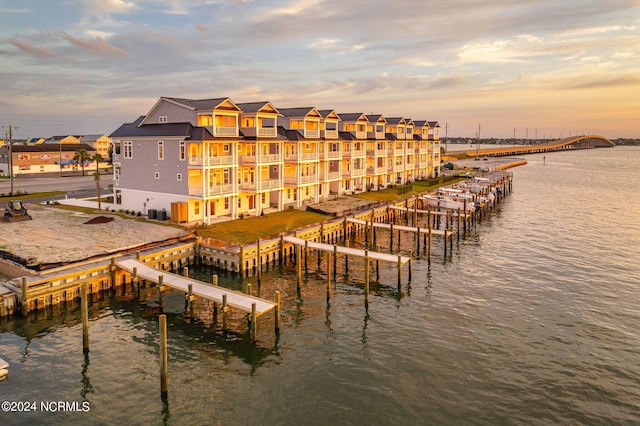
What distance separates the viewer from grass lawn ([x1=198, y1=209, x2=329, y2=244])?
46.8 metres

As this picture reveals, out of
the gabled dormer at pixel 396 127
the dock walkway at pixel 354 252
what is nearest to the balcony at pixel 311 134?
the dock walkway at pixel 354 252

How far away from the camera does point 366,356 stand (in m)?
27.5

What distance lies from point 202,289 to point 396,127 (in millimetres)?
70680

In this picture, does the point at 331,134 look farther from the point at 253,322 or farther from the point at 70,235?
the point at 253,322

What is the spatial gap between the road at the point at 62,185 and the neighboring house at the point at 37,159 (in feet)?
31.3

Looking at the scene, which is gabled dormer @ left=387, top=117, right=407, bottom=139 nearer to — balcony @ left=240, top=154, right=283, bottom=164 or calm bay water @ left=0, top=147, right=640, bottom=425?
balcony @ left=240, top=154, right=283, bottom=164

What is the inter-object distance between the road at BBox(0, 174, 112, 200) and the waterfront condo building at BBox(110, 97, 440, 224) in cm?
1355

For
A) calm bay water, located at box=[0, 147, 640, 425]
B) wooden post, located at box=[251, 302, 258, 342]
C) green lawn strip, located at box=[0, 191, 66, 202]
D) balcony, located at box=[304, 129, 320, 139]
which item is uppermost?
balcony, located at box=[304, 129, 320, 139]

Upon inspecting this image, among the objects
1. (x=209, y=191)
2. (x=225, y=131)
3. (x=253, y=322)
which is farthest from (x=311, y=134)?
(x=253, y=322)

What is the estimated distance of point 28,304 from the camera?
31125mm

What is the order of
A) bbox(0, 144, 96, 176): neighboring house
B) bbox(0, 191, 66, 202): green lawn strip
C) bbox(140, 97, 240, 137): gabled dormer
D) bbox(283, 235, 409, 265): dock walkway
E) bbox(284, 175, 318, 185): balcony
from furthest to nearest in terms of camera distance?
bbox(0, 144, 96, 176): neighboring house, bbox(0, 191, 66, 202): green lawn strip, bbox(284, 175, 318, 185): balcony, bbox(140, 97, 240, 137): gabled dormer, bbox(283, 235, 409, 265): dock walkway

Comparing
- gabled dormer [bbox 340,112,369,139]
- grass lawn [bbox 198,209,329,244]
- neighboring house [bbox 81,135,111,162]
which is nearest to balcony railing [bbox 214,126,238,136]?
grass lawn [bbox 198,209,329,244]

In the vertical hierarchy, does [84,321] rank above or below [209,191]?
below

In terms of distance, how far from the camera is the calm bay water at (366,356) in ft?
72.7
